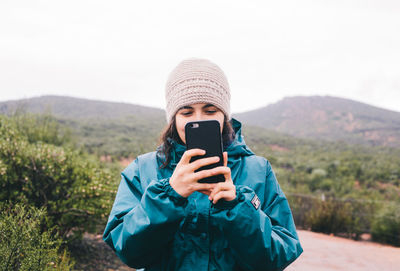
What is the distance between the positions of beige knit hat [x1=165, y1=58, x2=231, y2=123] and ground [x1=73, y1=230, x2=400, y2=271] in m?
3.95

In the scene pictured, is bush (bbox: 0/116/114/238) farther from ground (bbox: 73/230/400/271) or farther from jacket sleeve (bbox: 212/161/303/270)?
jacket sleeve (bbox: 212/161/303/270)

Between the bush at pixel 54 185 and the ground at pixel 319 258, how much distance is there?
807 mm

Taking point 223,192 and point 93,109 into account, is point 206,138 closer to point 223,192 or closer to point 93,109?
point 223,192

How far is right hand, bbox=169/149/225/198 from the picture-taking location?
105 centimetres

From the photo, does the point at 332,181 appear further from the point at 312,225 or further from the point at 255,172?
the point at 255,172

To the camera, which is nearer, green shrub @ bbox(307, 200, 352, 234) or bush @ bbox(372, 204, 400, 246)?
bush @ bbox(372, 204, 400, 246)

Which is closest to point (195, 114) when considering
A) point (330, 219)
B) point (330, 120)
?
point (330, 219)

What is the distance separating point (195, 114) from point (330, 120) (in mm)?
91598

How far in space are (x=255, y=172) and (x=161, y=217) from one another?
0.56 m

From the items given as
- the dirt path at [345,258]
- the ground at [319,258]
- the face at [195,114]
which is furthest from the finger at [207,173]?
the dirt path at [345,258]

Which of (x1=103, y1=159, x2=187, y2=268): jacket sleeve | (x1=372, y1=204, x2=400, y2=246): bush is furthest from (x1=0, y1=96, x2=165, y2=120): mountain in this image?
(x1=103, y1=159, x2=187, y2=268): jacket sleeve

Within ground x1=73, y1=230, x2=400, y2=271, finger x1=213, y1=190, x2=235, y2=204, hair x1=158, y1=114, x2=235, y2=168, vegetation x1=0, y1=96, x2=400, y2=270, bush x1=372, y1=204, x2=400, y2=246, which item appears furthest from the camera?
bush x1=372, y1=204, x2=400, y2=246

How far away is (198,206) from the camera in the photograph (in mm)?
1268

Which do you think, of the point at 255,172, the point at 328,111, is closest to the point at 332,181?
the point at 255,172
